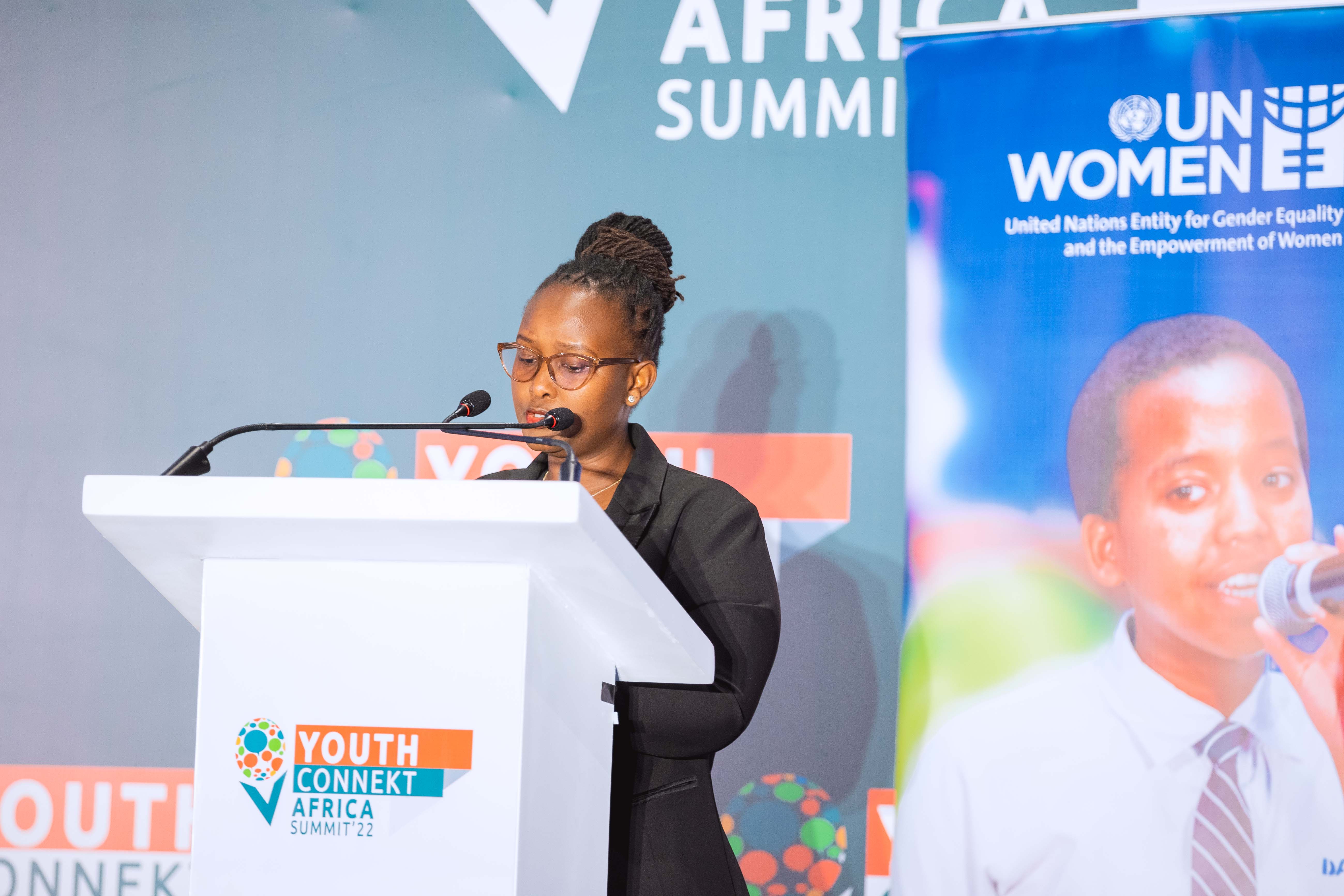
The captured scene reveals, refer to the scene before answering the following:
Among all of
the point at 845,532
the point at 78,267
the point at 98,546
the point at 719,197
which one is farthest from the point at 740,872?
the point at 78,267

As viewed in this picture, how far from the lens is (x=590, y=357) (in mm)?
1602

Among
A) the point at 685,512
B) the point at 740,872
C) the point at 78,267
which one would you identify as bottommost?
the point at 740,872

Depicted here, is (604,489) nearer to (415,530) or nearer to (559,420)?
(559,420)

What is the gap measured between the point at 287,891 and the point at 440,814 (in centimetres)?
15

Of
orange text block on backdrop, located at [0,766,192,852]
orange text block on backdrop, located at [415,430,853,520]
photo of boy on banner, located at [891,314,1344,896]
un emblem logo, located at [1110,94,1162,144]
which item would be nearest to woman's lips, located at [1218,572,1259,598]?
photo of boy on banner, located at [891,314,1344,896]

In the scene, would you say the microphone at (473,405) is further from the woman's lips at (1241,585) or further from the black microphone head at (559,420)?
the woman's lips at (1241,585)

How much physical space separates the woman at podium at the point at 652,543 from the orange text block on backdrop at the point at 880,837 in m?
1.22

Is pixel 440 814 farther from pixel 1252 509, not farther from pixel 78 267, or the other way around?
pixel 78 267

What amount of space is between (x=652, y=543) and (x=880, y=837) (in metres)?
1.44

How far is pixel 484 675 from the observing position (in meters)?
0.97

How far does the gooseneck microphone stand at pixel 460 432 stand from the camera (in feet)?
3.72

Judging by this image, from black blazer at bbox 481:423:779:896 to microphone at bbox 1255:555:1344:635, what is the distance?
1236 mm

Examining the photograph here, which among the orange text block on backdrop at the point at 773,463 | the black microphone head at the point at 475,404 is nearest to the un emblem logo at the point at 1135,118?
the orange text block on backdrop at the point at 773,463

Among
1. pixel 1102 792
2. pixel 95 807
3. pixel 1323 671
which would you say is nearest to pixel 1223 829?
pixel 1102 792
